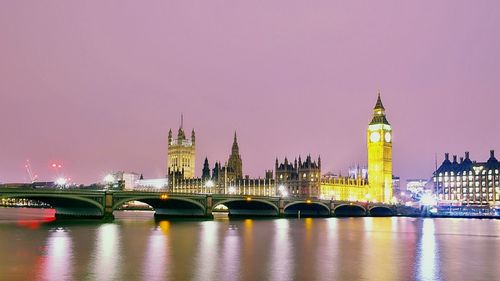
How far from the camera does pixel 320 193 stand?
178250mm

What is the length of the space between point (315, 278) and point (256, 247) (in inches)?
687

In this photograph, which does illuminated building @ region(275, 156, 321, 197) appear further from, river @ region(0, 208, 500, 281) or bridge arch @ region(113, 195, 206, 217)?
river @ region(0, 208, 500, 281)

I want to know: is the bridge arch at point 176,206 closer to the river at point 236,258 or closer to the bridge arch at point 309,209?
the bridge arch at point 309,209

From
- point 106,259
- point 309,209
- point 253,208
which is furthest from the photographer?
point 309,209

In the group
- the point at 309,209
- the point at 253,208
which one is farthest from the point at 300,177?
the point at 253,208

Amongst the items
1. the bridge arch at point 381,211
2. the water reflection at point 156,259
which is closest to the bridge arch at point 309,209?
the bridge arch at point 381,211

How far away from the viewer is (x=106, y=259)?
132ft

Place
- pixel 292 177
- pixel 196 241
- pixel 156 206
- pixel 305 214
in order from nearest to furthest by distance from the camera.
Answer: pixel 196 241
pixel 156 206
pixel 305 214
pixel 292 177

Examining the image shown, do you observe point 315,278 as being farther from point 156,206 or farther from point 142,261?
point 156,206

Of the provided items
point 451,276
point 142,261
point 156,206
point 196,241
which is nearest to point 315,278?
point 451,276

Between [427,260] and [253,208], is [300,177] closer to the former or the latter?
[253,208]

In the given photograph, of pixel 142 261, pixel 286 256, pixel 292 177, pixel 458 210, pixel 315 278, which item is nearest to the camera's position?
pixel 315 278

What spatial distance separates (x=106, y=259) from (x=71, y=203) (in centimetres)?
5174

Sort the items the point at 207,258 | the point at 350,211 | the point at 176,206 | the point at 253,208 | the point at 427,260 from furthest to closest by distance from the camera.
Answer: the point at 350,211 → the point at 253,208 → the point at 176,206 → the point at 427,260 → the point at 207,258
